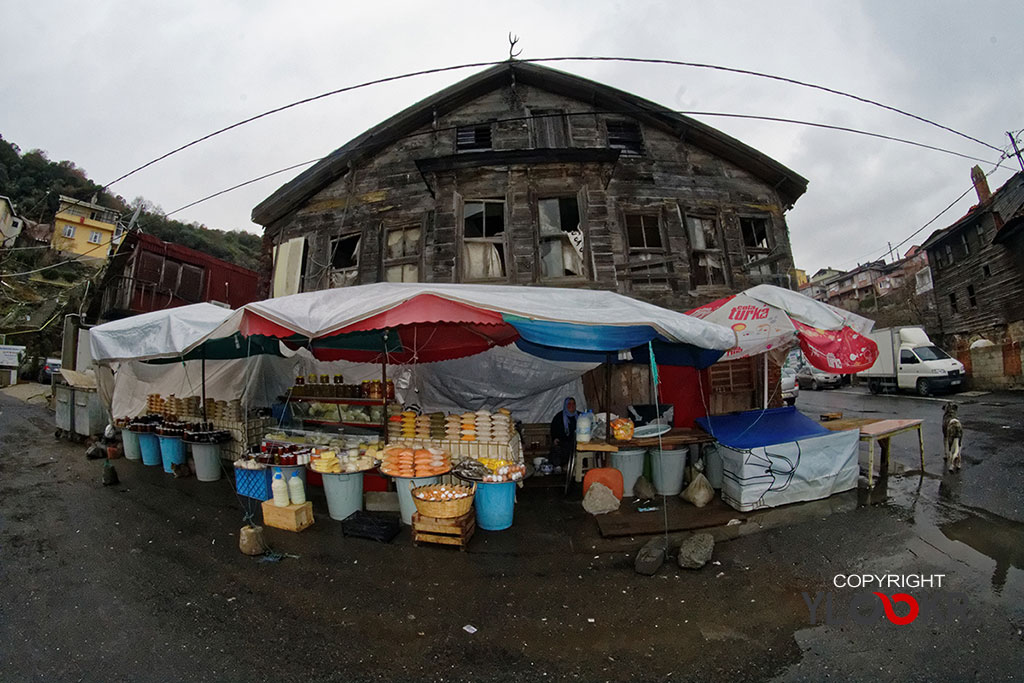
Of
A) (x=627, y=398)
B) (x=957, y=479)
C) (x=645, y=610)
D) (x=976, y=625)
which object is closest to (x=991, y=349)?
(x=957, y=479)

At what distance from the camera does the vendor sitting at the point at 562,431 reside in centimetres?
839

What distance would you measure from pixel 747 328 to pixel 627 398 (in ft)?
10.8

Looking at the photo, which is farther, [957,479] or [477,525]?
[957,479]

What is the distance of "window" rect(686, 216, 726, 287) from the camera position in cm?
1105

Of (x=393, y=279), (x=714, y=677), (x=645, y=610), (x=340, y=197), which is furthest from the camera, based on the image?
(x=340, y=197)

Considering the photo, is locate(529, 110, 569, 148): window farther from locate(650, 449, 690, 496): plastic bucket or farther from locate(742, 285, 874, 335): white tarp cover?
locate(650, 449, 690, 496): plastic bucket

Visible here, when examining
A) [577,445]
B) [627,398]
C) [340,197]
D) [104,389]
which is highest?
[340,197]

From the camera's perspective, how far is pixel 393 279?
1101 centimetres

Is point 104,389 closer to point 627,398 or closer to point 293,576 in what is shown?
point 293,576

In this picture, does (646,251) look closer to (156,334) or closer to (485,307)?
(485,307)

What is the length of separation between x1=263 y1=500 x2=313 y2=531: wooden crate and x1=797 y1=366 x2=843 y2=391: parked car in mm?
29315

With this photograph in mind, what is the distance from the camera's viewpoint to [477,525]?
19.6 ft

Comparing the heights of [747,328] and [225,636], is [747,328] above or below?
above

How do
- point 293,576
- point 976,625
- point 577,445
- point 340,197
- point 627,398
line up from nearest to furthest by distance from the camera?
point 976,625 → point 293,576 → point 577,445 → point 627,398 → point 340,197
